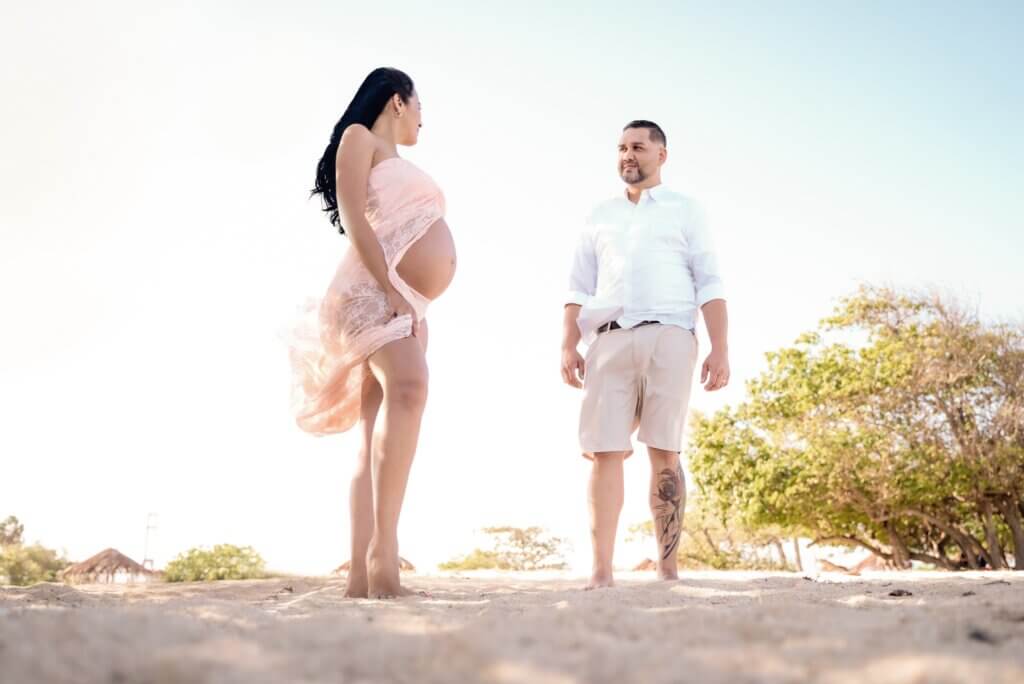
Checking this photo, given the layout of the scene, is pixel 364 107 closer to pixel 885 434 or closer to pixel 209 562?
pixel 209 562

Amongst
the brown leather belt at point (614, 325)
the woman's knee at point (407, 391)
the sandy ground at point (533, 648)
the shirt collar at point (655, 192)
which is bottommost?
the sandy ground at point (533, 648)

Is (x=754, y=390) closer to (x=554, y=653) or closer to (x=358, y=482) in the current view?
(x=358, y=482)

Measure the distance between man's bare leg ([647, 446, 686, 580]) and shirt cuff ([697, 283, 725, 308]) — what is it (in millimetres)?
875

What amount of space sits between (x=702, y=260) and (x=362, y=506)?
235 centimetres

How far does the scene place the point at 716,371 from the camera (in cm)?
470

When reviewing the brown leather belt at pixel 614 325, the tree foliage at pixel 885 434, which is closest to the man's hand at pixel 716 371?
the brown leather belt at pixel 614 325

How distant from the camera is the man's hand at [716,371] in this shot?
468cm

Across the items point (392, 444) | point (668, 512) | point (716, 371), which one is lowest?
point (668, 512)

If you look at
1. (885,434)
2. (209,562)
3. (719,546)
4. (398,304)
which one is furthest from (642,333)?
(719,546)

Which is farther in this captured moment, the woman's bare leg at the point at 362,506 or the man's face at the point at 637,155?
the man's face at the point at 637,155

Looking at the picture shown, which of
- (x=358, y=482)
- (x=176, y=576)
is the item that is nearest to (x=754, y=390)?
(x=176, y=576)

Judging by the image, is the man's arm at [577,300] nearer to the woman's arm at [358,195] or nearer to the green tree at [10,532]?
the woman's arm at [358,195]

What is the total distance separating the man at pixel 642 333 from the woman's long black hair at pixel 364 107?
1.43 metres

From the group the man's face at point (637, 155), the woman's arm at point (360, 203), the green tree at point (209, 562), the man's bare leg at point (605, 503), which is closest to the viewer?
the woman's arm at point (360, 203)
